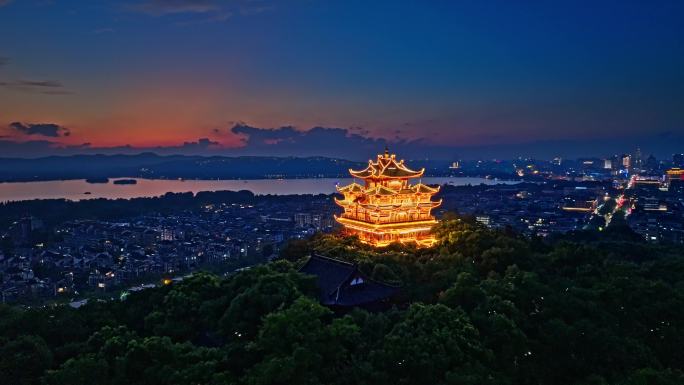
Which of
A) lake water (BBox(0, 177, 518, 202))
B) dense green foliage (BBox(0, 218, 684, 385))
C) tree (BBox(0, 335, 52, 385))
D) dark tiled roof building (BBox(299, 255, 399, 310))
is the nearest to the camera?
dense green foliage (BBox(0, 218, 684, 385))

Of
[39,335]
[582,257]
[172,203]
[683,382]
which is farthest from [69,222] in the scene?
[683,382]

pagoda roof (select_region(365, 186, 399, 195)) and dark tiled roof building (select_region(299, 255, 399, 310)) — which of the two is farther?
pagoda roof (select_region(365, 186, 399, 195))

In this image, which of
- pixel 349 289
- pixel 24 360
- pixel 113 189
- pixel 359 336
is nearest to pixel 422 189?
pixel 349 289

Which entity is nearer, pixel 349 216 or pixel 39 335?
pixel 39 335

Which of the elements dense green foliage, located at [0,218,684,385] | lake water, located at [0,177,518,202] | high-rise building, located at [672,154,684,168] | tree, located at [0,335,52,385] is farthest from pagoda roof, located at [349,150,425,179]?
high-rise building, located at [672,154,684,168]

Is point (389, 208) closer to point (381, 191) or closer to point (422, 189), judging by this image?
point (381, 191)

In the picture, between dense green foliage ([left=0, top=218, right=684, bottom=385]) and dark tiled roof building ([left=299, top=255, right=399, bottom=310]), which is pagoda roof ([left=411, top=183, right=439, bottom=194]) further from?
dark tiled roof building ([left=299, top=255, right=399, bottom=310])

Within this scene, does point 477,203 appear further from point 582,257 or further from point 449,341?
point 449,341

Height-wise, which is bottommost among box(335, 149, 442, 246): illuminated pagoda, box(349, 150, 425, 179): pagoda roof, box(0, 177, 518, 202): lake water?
box(0, 177, 518, 202): lake water
